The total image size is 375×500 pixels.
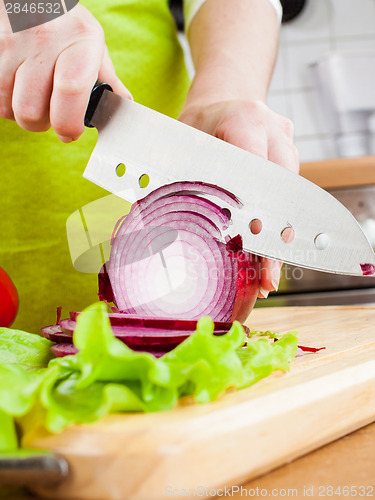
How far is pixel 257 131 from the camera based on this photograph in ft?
4.82

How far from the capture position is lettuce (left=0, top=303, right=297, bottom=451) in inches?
29.7

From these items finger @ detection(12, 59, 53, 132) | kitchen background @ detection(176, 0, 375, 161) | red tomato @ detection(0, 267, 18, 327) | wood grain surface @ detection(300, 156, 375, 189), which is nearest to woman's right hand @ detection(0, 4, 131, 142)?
finger @ detection(12, 59, 53, 132)

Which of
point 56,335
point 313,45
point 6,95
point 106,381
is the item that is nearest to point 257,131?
point 6,95

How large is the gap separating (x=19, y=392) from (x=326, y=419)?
17.1 inches

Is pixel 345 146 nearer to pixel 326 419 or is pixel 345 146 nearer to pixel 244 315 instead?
pixel 244 315

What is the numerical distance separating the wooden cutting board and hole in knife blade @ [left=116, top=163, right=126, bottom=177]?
648 mm

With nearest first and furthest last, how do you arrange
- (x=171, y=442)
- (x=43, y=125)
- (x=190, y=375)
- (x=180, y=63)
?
(x=171, y=442), (x=190, y=375), (x=43, y=125), (x=180, y=63)

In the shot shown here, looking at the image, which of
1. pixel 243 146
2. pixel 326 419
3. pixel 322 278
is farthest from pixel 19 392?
pixel 322 278

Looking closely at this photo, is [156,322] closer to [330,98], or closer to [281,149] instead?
[281,149]

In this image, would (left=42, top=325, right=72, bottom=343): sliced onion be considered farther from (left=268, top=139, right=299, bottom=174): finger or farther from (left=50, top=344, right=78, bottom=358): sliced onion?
(left=268, top=139, right=299, bottom=174): finger

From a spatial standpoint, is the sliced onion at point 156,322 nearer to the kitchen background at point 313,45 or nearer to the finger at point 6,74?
the finger at point 6,74

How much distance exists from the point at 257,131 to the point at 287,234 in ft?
0.95

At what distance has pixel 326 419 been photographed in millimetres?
898

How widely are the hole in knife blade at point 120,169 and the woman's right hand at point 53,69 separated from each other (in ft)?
0.42
